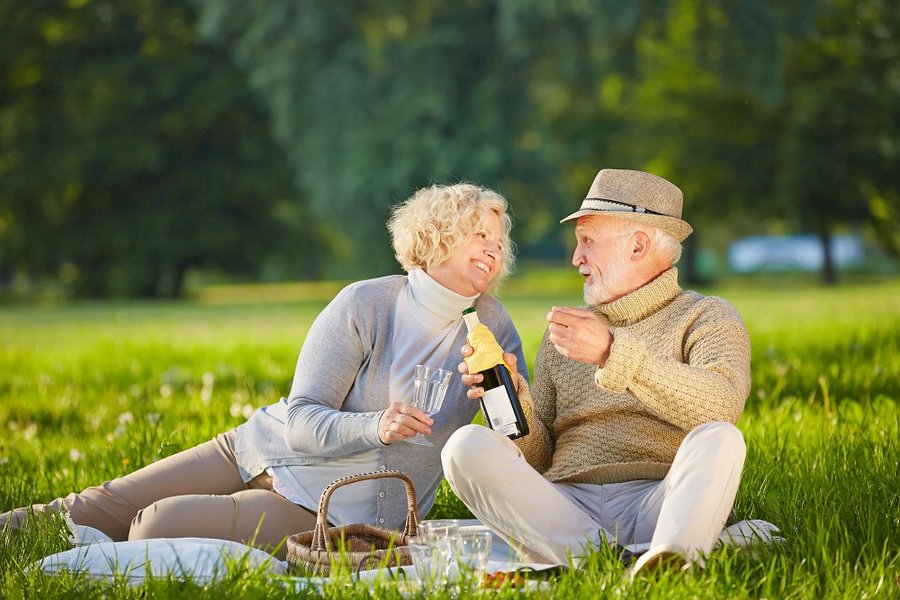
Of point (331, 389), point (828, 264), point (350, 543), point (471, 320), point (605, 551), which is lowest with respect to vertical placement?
point (828, 264)

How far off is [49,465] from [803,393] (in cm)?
492

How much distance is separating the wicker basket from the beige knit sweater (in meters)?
0.56

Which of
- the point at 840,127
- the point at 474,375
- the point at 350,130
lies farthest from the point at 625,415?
the point at 840,127

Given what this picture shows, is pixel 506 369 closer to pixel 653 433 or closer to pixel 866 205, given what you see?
pixel 653 433

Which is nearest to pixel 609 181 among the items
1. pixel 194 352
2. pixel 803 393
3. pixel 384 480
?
pixel 384 480

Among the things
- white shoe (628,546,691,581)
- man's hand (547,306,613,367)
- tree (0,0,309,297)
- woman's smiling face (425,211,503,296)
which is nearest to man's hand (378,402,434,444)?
man's hand (547,306,613,367)

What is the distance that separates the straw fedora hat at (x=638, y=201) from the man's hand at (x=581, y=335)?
65 cm

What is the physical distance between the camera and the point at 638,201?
15.6 ft

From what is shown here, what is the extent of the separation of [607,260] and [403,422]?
996 millimetres

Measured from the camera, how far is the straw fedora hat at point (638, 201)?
4.74 metres

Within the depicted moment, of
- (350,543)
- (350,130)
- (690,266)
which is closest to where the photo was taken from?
(350,543)

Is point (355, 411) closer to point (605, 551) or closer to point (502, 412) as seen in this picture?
point (502, 412)

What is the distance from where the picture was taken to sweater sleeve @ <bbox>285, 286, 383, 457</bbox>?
15.5 ft

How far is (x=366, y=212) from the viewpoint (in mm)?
31797
